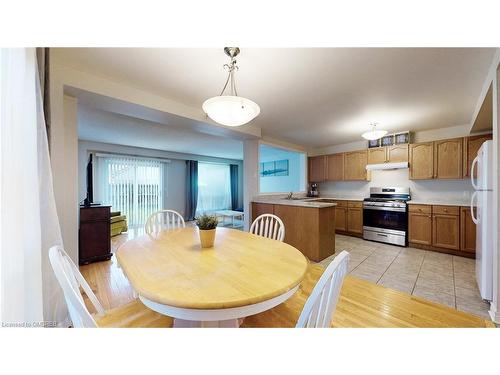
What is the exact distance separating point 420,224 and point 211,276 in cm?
406

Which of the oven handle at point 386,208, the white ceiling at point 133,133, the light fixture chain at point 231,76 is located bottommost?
the oven handle at point 386,208

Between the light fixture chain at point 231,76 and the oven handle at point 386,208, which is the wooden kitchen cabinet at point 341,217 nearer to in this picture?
the oven handle at point 386,208

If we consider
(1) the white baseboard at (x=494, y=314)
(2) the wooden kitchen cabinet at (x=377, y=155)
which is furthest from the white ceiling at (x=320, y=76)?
(1) the white baseboard at (x=494, y=314)

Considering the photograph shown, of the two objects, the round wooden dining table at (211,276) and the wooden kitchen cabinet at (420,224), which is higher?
the round wooden dining table at (211,276)

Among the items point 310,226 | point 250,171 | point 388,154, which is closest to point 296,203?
point 310,226

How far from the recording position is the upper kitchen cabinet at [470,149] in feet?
10.1

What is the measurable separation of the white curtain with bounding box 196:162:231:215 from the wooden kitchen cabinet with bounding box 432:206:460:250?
6054mm

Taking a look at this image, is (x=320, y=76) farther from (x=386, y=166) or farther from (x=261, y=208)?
(x=386, y=166)

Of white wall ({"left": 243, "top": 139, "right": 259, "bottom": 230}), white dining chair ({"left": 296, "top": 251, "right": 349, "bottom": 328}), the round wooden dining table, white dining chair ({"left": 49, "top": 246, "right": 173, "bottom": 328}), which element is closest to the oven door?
white wall ({"left": 243, "top": 139, "right": 259, "bottom": 230})

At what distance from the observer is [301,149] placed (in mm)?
A: 5176

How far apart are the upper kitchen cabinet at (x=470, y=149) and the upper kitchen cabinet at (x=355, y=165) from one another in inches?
58.7
